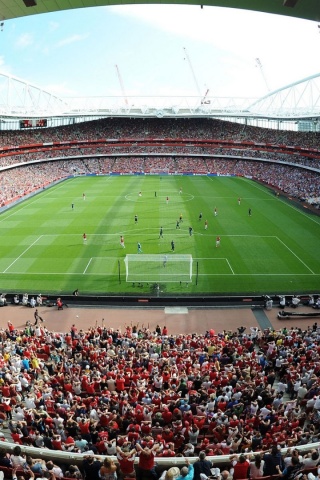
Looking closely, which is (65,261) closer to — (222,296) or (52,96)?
(222,296)

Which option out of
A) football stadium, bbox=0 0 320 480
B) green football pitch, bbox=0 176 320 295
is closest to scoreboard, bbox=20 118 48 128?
football stadium, bbox=0 0 320 480

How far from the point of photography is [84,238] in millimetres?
39719

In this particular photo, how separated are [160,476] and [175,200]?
5260 centimetres

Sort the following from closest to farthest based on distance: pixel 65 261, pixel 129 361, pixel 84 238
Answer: pixel 129 361 → pixel 65 261 → pixel 84 238

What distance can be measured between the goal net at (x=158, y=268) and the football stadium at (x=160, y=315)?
0.15 m

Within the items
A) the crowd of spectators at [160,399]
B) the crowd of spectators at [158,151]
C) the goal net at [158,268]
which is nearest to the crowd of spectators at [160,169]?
the crowd of spectators at [158,151]

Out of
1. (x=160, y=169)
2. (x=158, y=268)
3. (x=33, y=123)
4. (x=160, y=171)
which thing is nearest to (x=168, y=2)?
(x=158, y=268)

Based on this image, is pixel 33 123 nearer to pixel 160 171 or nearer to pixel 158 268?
pixel 160 171

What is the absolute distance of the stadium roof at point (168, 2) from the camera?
24.2 feet

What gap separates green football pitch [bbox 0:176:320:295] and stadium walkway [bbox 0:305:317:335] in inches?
101

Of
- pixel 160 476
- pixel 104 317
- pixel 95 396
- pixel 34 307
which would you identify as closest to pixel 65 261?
pixel 34 307

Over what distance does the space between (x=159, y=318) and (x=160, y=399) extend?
13.8 metres

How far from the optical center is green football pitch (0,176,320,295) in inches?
1232

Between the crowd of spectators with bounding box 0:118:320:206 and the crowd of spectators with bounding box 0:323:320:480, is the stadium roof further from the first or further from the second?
the crowd of spectators with bounding box 0:118:320:206
